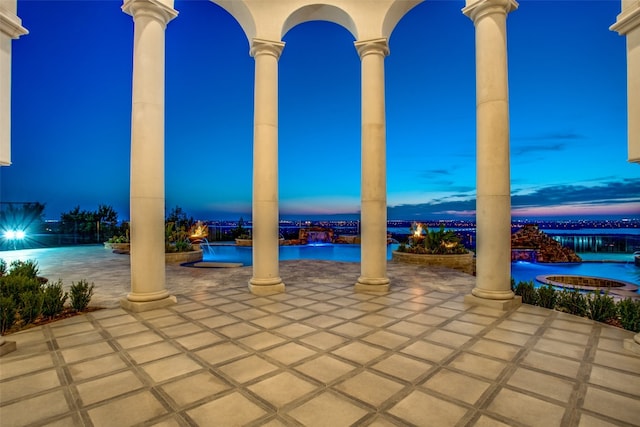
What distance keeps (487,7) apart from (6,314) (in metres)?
11.9

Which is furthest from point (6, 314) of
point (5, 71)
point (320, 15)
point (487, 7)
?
point (487, 7)

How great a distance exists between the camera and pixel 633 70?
175 inches

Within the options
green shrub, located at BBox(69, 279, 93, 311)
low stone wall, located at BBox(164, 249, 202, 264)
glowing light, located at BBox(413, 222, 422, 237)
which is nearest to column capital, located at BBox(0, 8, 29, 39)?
green shrub, located at BBox(69, 279, 93, 311)

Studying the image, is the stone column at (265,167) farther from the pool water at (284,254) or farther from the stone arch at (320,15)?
the pool water at (284,254)

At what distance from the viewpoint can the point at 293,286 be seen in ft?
31.5

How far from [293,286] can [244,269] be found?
4.08 m

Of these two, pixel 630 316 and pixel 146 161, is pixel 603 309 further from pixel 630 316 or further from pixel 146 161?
pixel 146 161

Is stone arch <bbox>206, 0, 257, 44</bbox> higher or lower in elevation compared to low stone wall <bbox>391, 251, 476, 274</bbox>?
higher

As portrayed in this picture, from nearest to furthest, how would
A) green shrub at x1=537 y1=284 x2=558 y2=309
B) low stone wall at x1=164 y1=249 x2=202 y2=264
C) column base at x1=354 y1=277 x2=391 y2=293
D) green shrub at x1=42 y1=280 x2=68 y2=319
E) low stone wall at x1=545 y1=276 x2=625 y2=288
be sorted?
1. green shrub at x1=42 y1=280 x2=68 y2=319
2. green shrub at x1=537 y1=284 x2=558 y2=309
3. column base at x1=354 y1=277 x2=391 y2=293
4. low stone wall at x1=545 y1=276 x2=625 y2=288
5. low stone wall at x1=164 y1=249 x2=202 y2=264

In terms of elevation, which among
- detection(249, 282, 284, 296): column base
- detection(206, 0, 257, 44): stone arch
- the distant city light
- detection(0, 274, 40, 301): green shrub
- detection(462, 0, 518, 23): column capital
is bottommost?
detection(249, 282, 284, 296): column base

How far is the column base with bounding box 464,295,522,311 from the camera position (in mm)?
6988

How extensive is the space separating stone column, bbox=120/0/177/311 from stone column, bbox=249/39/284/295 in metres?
2.57

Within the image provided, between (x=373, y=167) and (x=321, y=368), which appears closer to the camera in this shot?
(x=321, y=368)

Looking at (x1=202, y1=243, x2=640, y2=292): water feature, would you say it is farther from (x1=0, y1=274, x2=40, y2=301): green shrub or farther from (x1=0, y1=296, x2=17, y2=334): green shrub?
(x1=0, y1=296, x2=17, y2=334): green shrub
